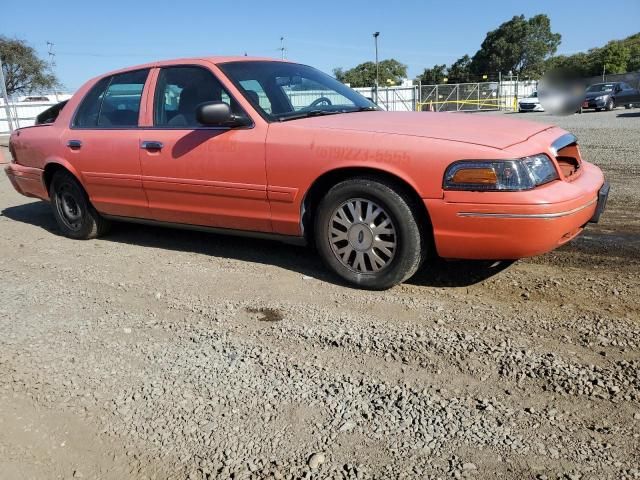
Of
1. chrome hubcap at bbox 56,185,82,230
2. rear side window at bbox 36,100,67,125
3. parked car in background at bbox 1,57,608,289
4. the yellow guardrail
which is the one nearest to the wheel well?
parked car in background at bbox 1,57,608,289

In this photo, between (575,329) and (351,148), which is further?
(351,148)

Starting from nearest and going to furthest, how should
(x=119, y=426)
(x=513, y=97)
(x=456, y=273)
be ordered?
1. (x=119, y=426)
2. (x=456, y=273)
3. (x=513, y=97)

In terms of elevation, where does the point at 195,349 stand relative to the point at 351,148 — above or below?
below

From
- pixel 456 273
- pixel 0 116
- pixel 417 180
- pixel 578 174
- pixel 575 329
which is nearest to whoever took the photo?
pixel 575 329

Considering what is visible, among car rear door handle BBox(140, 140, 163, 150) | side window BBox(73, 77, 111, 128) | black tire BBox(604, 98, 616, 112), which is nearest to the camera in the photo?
car rear door handle BBox(140, 140, 163, 150)

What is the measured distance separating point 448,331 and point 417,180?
0.95 m

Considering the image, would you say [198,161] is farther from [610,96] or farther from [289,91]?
[610,96]

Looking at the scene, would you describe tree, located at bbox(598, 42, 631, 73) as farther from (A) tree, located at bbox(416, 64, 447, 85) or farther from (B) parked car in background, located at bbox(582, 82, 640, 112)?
(A) tree, located at bbox(416, 64, 447, 85)

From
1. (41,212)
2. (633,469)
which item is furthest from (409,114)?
(41,212)

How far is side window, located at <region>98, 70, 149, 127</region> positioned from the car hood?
1.70 metres

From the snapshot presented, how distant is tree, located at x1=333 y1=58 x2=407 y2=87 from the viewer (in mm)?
100688

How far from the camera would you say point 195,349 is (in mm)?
3111

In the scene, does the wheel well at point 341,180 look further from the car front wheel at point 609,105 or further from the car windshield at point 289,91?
the car front wheel at point 609,105

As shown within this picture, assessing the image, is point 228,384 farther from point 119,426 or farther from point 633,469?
point 633,469
